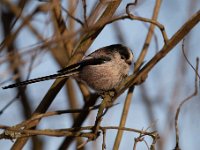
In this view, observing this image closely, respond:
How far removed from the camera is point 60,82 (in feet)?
8.54

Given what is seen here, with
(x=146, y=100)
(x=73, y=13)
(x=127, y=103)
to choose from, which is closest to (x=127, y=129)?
(x=127, y=103)

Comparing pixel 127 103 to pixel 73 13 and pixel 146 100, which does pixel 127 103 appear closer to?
pixel 73 13

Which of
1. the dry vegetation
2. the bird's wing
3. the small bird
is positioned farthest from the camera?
the small bird

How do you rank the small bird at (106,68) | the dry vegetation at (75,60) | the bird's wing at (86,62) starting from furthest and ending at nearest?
1. the small bird at (106,68)
2. the bird's wing at (86,62)
3. the dry vegetation at (75,60)

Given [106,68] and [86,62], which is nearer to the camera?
[86,62]

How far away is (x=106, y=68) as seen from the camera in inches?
119

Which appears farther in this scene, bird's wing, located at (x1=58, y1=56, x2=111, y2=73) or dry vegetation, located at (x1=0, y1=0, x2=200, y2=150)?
bird's wing, located at (x1=58, y1=56, x2=111, y2=73)

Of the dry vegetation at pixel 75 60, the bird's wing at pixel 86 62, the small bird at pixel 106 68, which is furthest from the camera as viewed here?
the small bird at pixel 106 68

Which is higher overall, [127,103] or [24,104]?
[24,104]

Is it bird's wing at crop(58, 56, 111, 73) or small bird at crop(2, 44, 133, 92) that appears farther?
small bird at crop(2, 44, 133, 92)

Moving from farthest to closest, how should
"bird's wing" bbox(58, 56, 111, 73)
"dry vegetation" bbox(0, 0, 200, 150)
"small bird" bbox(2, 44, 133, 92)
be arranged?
"small bird" bbox(2, 44, 133, 92)
"bird's wing" bbox(58, 56, 111, 73)
"dry vegetation" bbox(0, 0, 200, 150)

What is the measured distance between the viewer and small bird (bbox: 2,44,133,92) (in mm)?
2973

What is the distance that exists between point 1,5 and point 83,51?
2.00 ft

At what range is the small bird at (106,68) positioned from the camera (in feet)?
9.75
